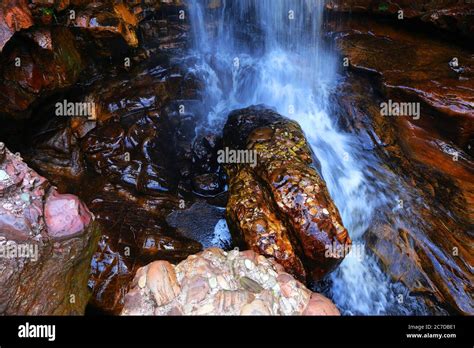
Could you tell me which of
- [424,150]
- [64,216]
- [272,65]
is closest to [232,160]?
[64,216]

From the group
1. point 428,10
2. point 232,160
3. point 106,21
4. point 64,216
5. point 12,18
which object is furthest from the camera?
point 428,10

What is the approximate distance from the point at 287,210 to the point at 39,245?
118 inches

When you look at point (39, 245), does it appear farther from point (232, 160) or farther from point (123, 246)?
point (232, 160)

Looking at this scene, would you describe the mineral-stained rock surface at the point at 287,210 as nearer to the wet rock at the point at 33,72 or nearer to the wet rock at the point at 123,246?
the wet rock at the point at 123,246

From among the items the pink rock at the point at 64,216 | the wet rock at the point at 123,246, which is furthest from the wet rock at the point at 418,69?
the pink rock at the point at 64,216

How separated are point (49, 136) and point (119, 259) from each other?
2.88 metres

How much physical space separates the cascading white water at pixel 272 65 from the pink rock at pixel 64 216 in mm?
3756

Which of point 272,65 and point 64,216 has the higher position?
point 272,65

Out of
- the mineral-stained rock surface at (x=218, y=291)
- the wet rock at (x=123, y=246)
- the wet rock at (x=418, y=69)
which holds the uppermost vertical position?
the wet rock at (x=418, y=69)

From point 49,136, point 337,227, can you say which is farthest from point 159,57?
point 337,227

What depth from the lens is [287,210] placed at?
4488 millimetres

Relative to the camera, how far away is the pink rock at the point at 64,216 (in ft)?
11.2
